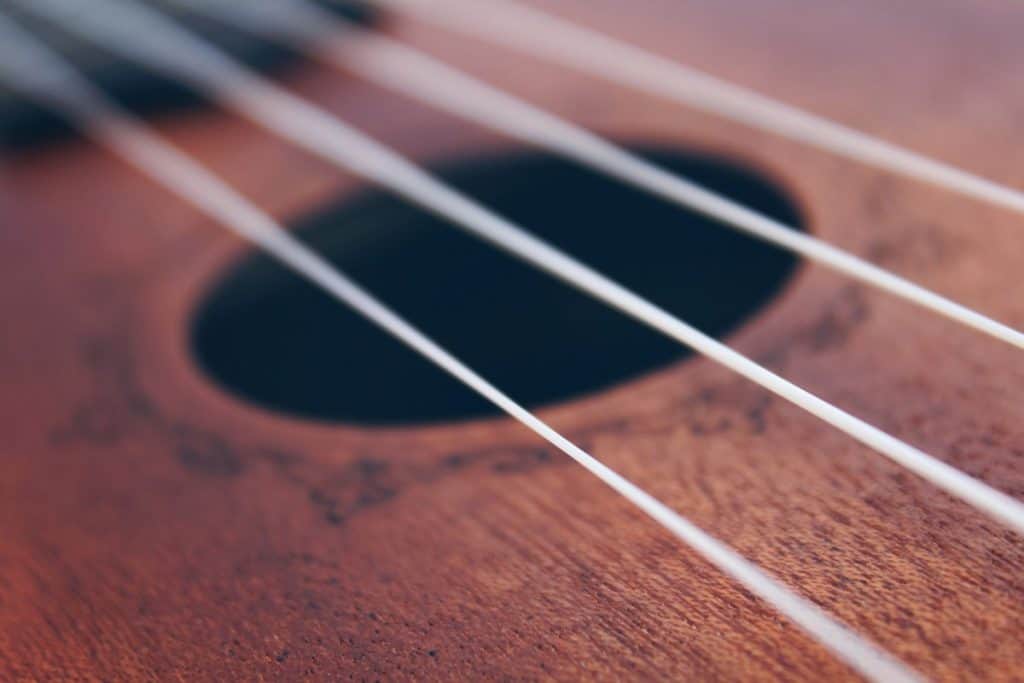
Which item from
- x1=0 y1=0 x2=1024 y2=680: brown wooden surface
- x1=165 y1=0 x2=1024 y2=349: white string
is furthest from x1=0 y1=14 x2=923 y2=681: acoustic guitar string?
x1=165 y1=0 x2=1024 y2=349: white string

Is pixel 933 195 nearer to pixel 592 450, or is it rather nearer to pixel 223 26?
pixel 592 450

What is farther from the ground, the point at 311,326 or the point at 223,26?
the point at 223,26

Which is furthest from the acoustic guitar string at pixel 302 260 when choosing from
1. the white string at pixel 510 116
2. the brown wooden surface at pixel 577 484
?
the white string at pixel 510 116

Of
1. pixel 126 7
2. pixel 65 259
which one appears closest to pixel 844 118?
pixel 65 259

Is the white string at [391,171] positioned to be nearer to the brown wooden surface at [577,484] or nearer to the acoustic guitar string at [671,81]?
the brown wooden surface at [577,484]

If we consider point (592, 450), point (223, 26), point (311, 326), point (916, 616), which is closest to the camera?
point (916, 616)

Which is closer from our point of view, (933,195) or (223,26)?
(933,195)

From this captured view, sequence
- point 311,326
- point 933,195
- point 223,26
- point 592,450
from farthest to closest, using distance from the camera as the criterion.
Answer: point 223,26, point 311,326, point 933,195, point 592,450

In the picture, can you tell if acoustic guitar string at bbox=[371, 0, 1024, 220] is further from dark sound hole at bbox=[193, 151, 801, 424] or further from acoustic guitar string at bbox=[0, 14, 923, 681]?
acoustic guitar string at bbox=[0, 14, 923, 681]
